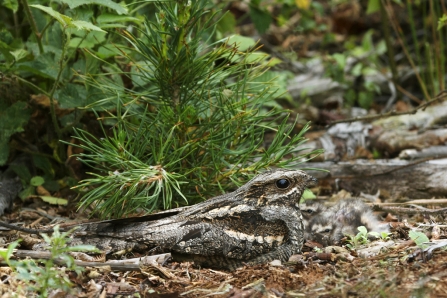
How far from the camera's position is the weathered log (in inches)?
202

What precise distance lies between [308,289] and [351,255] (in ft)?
2.10

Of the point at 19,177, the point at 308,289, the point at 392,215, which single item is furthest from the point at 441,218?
the point at 19,177

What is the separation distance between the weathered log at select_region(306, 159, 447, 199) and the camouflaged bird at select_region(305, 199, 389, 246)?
31.3 inches

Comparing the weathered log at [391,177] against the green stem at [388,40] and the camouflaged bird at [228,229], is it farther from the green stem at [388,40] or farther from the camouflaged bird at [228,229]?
the green stem at [388,40]

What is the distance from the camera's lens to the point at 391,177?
528 cm

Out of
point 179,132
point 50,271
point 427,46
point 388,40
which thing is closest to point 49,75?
point 179,132

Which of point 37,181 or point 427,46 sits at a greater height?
point 427,46

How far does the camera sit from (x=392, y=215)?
462 cm

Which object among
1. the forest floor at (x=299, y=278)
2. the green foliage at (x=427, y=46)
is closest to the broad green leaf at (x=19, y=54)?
the forest floor at (x=299, y=278)

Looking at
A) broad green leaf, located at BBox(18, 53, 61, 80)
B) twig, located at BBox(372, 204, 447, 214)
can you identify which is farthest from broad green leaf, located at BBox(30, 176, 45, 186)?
twig, located at BBox(372, 204, 447, 214)

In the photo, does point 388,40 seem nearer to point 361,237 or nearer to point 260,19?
point 260,19

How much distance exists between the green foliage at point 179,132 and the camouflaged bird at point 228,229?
0.19 metres

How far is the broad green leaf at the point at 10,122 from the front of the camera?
4594 mm

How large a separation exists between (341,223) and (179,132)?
1.23m
